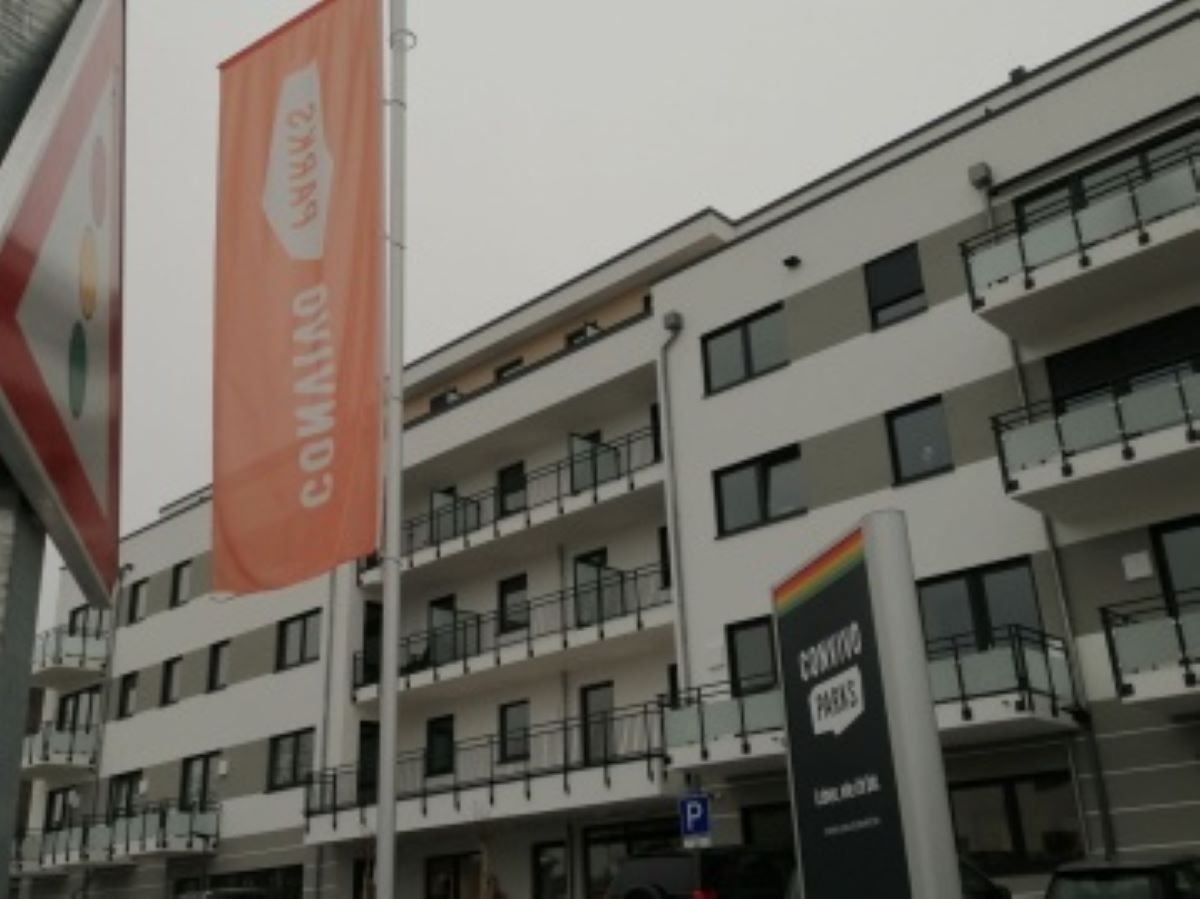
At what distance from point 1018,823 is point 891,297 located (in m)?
9.46

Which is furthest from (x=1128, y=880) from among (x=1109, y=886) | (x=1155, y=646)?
(x=1155, y=646)

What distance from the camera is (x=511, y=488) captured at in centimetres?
3116

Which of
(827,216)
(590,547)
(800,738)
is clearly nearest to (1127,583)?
(827,216)

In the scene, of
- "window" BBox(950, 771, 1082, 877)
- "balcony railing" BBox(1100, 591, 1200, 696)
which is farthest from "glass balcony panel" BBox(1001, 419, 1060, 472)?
"window" BBox(950, 771, 1082, 877)

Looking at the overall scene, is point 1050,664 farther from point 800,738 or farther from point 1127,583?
point 800,738

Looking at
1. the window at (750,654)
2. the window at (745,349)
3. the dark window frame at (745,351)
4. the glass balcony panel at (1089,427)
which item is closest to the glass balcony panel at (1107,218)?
the glass balcony panel at (1089,427)

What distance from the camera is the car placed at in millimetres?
11617

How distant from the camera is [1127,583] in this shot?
18078 mm

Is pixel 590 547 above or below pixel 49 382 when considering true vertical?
above

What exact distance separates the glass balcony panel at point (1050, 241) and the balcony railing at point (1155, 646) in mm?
5477

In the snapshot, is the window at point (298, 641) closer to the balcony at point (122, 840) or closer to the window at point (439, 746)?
the window at point (439, 746)

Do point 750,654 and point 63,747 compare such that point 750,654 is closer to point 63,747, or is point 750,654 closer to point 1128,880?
point 1128,880

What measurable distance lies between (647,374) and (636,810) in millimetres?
9374

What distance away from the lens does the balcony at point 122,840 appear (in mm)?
33550
